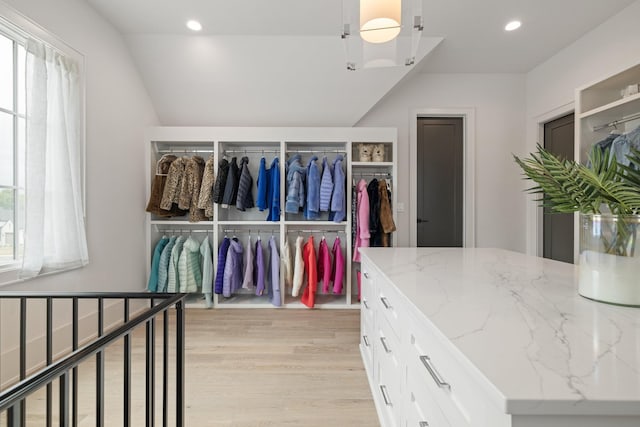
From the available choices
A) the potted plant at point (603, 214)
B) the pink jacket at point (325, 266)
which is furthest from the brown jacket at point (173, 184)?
the potted plant at point (603, 214)

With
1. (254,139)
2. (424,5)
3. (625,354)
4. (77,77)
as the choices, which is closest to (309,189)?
(254,139)

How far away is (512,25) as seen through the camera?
A: 274cm

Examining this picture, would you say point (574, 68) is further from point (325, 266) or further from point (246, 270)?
point (246, 270)

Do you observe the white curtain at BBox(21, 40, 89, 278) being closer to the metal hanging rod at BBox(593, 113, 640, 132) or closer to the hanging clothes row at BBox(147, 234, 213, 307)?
the hanging clothes row at BBox(147, 234, 213, 307)

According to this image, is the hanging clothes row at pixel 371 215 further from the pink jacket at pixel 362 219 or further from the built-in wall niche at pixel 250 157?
the built-in wall niche at pixel 250 157

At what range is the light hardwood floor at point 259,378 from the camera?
5.08 ft

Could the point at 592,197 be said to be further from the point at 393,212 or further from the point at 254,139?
the point at 254,139

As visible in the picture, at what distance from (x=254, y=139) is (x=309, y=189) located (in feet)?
2.55

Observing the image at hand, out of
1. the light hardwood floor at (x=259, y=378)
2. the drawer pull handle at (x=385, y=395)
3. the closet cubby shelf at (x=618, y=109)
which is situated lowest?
the light hardwood floor at (x=259, y=378)

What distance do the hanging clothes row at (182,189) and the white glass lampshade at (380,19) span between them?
86.2 inches

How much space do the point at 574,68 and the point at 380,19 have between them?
268cm

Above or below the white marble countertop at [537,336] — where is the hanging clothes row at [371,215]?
above

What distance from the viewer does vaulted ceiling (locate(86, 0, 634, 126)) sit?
2537 mm

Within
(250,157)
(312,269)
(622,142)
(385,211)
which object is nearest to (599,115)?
(622,142)
